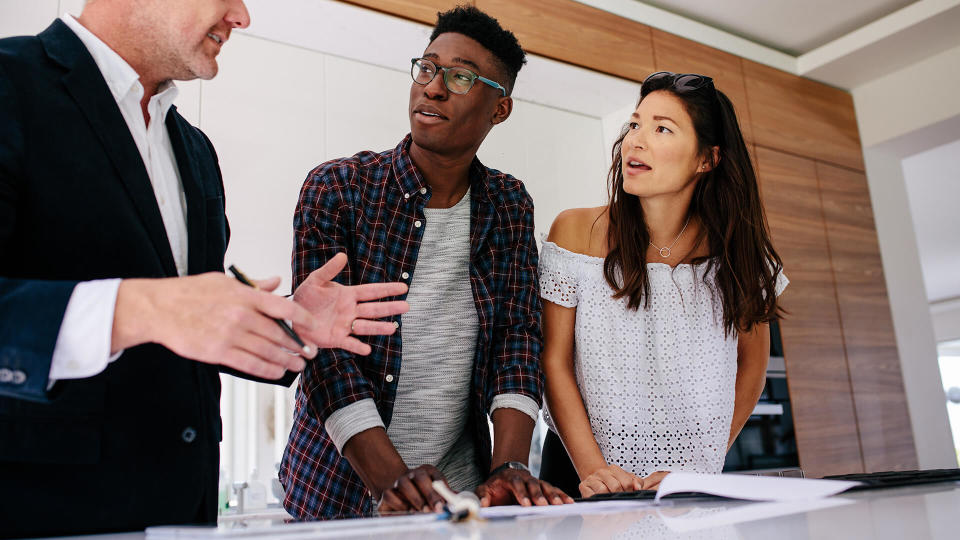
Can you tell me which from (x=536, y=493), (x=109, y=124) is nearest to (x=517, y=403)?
(x=536, y=493)

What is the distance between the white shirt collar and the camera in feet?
3.37

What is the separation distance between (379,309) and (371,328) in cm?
4

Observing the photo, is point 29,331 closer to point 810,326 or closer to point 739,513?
point 739,513

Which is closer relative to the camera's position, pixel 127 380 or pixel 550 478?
pixel 127 380

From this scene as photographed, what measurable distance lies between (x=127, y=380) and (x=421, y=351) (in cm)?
61

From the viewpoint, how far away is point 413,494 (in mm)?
988

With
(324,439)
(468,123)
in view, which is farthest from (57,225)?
(468,123)

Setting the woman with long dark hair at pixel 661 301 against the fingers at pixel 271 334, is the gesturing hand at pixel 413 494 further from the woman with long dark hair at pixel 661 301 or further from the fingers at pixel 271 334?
the woman with long dark hair at pixel 661 301

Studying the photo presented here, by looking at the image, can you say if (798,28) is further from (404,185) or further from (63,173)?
(63,173)

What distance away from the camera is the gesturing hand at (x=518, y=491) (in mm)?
998

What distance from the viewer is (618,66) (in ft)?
10.9

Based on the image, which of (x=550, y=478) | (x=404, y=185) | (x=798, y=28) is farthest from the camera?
(x=798, y=28)

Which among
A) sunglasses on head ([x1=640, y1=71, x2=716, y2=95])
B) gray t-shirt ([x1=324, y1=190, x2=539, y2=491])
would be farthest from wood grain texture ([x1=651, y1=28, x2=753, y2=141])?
gray t-shirt ([x1=324, y1=190, x2=539, y2=491])

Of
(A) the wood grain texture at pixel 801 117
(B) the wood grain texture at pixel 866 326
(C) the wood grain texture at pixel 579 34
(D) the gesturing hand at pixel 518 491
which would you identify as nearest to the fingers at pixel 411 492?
(D) the gesturing hand at pixel 518 491
